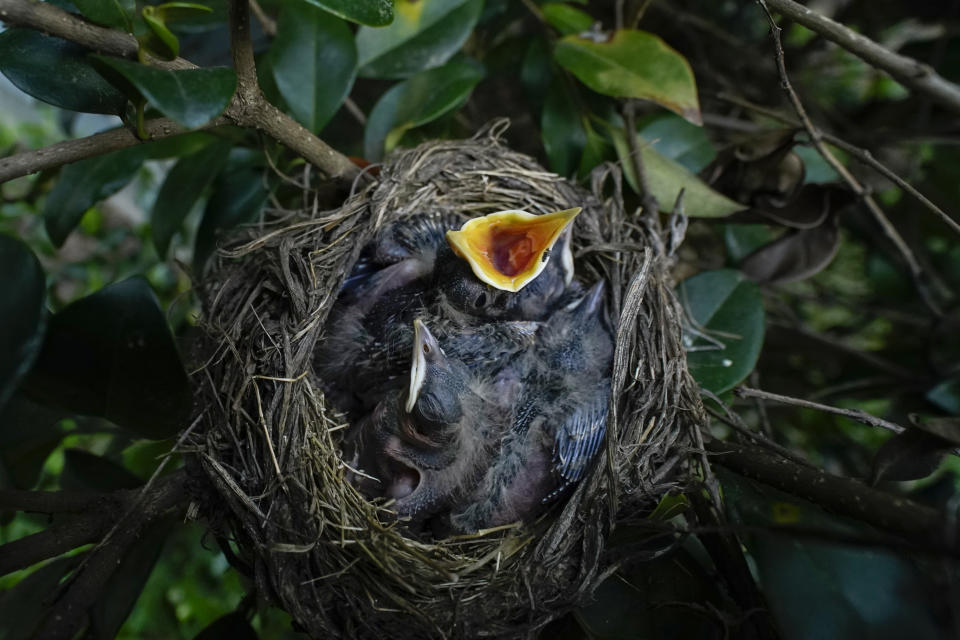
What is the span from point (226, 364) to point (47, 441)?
0.39m

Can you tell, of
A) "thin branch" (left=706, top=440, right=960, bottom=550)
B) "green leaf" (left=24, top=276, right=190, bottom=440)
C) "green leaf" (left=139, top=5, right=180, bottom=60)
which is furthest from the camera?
"green leaf" (left=24, top=276, right=190, bottom=440)

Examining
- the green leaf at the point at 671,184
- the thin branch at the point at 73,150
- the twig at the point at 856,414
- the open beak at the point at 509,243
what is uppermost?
the thin branch at the point at 73,150

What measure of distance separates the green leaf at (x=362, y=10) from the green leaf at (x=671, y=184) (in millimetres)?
483

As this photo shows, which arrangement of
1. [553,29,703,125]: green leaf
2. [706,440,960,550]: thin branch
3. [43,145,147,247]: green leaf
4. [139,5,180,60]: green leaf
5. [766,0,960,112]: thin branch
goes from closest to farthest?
[706,440,960,550]: thin branch < [139,5,180,60]: green leaf < [766,0,960,112]: thin branch < [553,29,703,125]: green leaf < [43,145,147,247]: green leaf

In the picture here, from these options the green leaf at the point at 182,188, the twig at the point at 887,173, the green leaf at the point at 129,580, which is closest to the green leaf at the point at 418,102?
the green leaf at the point at 182,188

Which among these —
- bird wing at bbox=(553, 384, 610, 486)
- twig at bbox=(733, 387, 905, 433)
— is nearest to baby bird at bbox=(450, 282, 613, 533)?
bird wing at bbox=(553, 384, 610, 486)

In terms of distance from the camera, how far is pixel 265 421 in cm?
86

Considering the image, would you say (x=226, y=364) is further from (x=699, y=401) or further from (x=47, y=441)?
(x=699, y=401)

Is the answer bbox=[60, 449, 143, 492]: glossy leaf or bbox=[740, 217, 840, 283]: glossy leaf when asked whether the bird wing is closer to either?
bbox=[740, 217, 840, 283]: glossy leaf

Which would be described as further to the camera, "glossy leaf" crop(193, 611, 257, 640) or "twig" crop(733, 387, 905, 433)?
"glossy leaf" crop(193, 611, 257, 640)

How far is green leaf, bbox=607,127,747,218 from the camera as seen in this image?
1.03 m

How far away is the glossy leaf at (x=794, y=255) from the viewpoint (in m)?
1.13

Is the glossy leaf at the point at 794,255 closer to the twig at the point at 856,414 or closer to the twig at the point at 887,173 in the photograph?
the twig at the point at 887,173

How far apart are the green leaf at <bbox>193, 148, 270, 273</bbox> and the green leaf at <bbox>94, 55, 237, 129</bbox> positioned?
1.76ft
